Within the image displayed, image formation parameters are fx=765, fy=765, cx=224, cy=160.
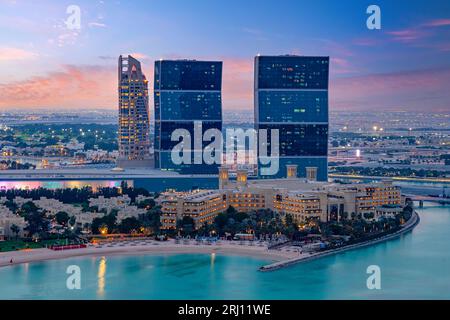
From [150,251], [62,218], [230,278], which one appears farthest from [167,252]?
[62,218]

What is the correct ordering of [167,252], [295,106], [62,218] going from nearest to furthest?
[167,252] → [62,218] → [295,106]

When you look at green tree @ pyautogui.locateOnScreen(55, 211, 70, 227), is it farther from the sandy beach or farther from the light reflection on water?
the light reflection on water

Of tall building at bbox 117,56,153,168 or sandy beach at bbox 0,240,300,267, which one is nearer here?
sandy beach at bbox 0,240,300,267

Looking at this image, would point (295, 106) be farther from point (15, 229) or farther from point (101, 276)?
point (101, 276)

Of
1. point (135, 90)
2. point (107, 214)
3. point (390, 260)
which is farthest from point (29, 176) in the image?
point (390, 260)

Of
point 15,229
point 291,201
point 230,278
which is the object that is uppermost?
point 291,201

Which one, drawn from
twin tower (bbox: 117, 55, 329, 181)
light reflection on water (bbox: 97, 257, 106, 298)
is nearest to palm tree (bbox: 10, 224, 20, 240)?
light reflection on water (bbox: 97, 257, 106, 298)

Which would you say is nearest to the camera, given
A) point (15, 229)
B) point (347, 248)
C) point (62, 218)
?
point (347, 248)
